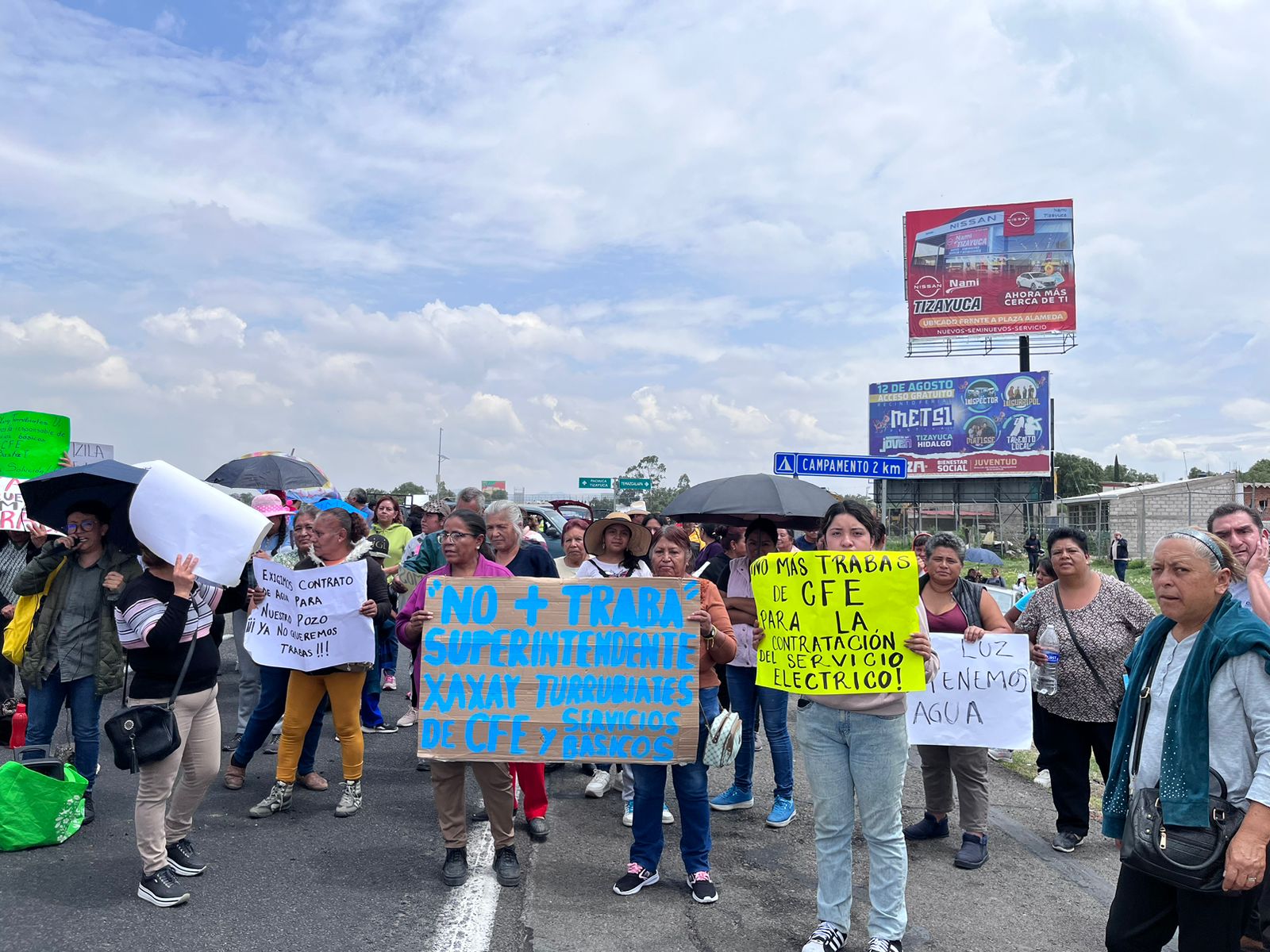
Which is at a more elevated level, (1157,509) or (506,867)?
(1157,509)

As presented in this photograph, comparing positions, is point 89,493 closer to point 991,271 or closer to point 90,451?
point 90,451

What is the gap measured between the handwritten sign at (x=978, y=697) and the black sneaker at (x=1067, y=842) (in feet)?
1.87

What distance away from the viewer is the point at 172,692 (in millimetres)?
4469

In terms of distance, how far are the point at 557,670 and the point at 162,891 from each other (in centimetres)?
205

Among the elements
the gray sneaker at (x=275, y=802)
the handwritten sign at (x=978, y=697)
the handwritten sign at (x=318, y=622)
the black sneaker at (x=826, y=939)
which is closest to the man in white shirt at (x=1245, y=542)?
the handwritten sign at (x=978, y=697)

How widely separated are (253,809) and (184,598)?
199cm

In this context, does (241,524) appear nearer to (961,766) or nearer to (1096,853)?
(961,766)

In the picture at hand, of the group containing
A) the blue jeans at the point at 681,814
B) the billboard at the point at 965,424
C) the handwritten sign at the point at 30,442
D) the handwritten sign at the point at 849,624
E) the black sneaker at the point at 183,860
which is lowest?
the black sneaker at the point at 183,860

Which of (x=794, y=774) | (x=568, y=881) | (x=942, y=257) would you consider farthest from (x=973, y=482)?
(x=568, y=881)

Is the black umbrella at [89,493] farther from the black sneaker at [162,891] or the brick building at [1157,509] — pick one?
the brick building at [1157,509]

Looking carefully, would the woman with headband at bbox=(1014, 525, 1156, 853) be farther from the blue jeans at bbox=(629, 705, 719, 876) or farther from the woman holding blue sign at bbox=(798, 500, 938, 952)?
the blue jeans at bbox=(629, 705, 719, 876)

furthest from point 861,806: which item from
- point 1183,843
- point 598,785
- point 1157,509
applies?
point 1157,509

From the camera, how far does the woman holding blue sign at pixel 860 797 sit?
13.0 ft

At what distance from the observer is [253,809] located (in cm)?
563
